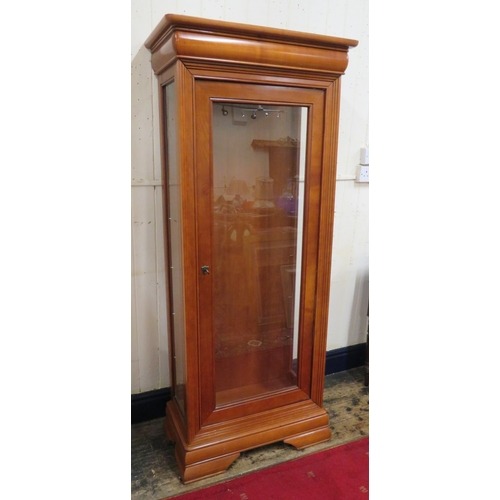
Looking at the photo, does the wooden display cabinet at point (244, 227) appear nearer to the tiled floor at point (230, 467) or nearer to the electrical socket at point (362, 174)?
the tiled floor at point (230, 467)

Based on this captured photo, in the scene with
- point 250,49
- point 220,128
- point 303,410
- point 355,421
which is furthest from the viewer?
point 355,421

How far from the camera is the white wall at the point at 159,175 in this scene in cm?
153

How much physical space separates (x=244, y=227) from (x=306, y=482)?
1.02 metres

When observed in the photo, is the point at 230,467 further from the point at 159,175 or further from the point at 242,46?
the point at 242,46

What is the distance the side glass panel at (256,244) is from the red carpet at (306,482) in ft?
0.97

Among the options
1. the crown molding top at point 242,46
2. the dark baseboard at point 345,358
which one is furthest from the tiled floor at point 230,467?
the crown molding top at point 242,46

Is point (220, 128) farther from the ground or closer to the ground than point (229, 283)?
farther from the ground

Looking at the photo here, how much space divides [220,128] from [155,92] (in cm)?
37

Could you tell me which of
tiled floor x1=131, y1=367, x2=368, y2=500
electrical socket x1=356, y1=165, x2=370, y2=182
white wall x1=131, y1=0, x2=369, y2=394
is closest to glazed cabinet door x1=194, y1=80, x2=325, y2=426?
tiled floor x1=131, y1=367, x2=368, y2=500

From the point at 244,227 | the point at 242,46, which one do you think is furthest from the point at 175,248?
the point at 242,46
